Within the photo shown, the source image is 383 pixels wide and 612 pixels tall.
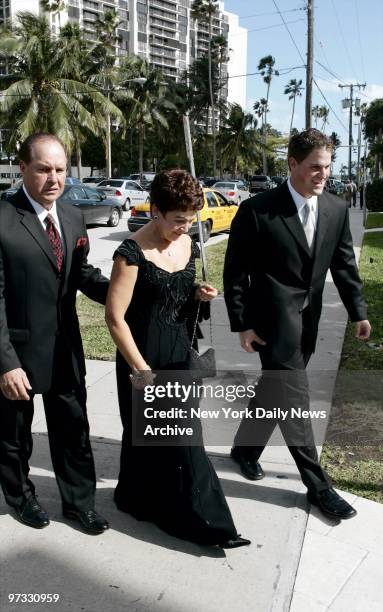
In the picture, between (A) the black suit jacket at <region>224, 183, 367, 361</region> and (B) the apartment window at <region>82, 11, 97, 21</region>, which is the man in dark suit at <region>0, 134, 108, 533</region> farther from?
(B) the apartment window at <region>82, 11, 97, 21</region>

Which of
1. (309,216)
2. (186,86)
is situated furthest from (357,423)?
(186,86)

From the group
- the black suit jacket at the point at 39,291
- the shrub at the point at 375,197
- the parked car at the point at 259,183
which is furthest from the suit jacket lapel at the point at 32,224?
the parked car at the point at 259,183

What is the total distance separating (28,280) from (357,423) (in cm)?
294

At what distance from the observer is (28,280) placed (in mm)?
2756

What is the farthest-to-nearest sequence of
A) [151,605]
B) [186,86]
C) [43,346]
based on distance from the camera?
[186,86], [43,346], [151,605]

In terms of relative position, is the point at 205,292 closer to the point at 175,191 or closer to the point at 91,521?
the point at 175,191

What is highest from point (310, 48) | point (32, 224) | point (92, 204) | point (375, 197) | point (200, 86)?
point (200, 86)

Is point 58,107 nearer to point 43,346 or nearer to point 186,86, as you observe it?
point 43,346

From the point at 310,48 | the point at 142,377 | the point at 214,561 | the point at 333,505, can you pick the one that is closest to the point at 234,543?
the point at 214,561

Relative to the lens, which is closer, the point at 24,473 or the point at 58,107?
the point at 24,473

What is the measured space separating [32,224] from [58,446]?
1.16 m

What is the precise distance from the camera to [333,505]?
130 inches

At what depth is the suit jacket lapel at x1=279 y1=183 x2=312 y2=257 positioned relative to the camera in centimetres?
316

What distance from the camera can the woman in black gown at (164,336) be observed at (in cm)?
275
